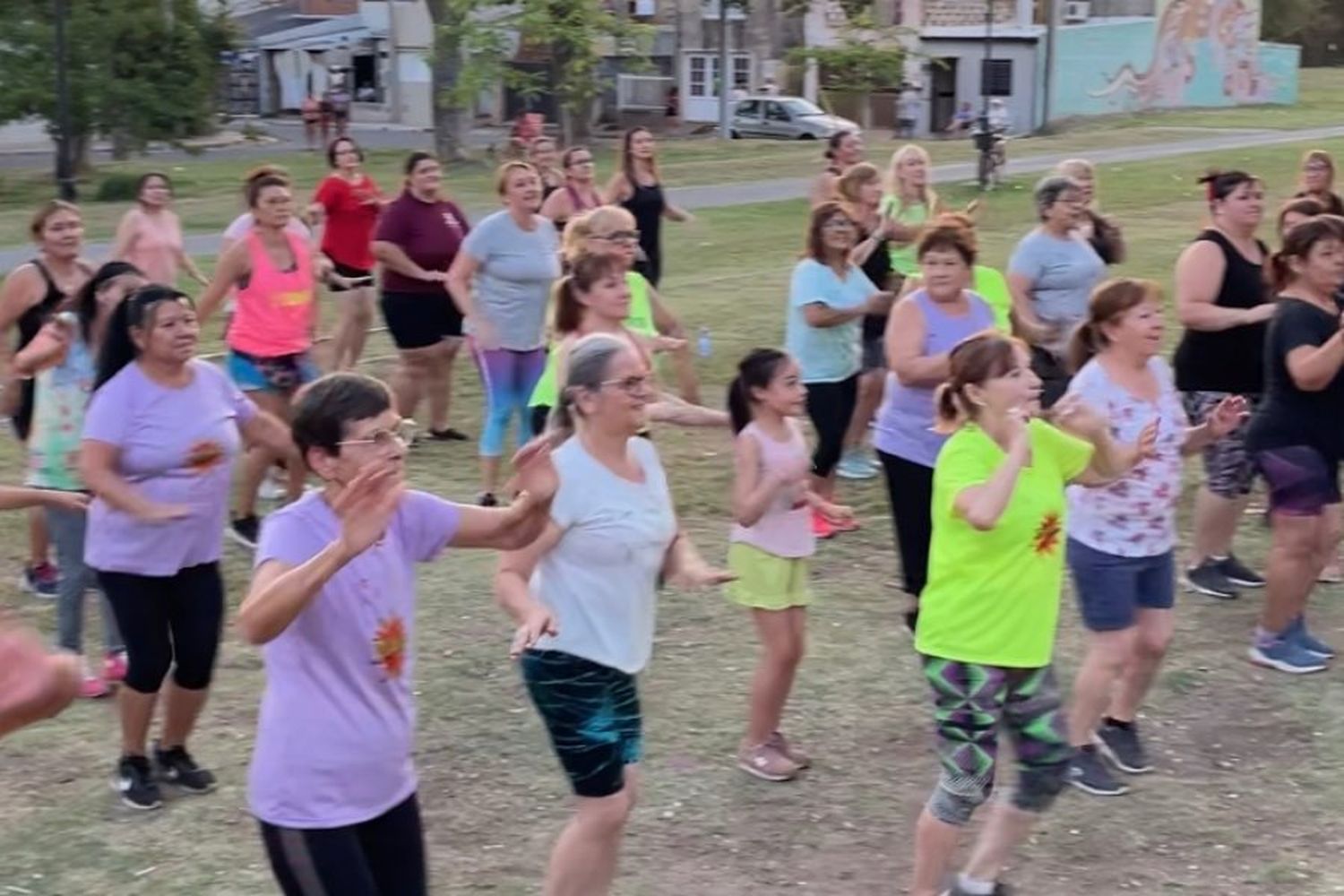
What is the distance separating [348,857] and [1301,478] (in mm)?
4185

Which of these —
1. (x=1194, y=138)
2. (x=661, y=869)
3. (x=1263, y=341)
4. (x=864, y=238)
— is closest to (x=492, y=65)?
(x=1194, y=138)

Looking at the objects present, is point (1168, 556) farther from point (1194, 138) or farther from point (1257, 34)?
point (1257, 34)

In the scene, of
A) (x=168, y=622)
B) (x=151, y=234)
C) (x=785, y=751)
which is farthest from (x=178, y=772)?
(x=151, y=234)

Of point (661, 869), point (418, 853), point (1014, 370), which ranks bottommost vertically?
point (661, 869)

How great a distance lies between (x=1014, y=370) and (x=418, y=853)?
2.00m

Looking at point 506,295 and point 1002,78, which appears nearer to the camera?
point 506,295

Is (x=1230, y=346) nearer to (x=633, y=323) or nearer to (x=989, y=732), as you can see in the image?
(x=633, y=323)

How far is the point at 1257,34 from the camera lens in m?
53.8

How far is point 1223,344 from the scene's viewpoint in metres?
7.50

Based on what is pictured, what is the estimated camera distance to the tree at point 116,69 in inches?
1190

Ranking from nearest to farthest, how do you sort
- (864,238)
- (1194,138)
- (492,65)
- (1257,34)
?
(864,238)
(492,65)
(1194,138)
(1257,34)

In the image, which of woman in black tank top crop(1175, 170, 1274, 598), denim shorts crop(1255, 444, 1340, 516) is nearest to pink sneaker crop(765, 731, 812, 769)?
denim shorts crop(1255, 444, 1340, 516)

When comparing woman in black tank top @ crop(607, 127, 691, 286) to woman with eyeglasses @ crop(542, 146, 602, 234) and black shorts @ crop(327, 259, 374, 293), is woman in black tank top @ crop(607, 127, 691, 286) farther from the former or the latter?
black shorts @ crop(327, 259, 374, 293)

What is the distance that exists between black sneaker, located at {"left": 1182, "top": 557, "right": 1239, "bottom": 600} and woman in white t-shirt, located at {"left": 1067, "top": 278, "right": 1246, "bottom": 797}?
217 cm
